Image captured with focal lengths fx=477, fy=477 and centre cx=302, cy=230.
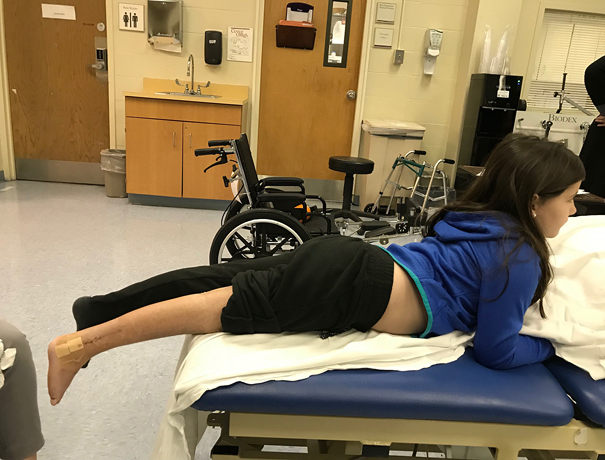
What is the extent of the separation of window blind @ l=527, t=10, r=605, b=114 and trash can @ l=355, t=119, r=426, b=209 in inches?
51.5

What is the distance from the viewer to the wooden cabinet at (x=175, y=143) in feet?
12.8

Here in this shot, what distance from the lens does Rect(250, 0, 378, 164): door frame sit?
168 inches

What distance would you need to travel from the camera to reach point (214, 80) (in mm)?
4391

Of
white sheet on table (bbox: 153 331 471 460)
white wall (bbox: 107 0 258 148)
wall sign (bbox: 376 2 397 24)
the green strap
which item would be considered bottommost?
white sheet on table (bbox: 153 331 471 460)

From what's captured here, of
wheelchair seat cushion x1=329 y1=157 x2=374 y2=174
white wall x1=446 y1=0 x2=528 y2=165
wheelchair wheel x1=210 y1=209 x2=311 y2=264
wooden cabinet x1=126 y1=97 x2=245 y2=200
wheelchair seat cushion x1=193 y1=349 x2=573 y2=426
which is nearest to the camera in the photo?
wheelchair seat cushion x1=193 y1=349 x2=573 y2=426

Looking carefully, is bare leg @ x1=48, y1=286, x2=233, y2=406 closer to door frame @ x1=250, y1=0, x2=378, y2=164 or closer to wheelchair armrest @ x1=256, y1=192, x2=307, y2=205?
wheelchair armrest @ x1=256, y1=192, x2=307, y2=205

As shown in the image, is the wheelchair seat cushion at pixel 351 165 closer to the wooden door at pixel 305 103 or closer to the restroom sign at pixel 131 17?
the wooden door at pixel 305 103

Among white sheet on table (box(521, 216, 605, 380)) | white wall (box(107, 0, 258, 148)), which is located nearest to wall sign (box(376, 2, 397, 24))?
white wall (box(107, 0, 258, 148))

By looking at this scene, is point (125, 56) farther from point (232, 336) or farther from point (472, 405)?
point (472, 405)

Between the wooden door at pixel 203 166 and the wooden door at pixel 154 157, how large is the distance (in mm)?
51

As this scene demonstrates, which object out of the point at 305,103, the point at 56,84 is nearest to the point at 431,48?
the point at 305,103

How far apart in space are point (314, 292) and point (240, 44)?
146 inches

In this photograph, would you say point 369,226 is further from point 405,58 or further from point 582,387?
point 405,58

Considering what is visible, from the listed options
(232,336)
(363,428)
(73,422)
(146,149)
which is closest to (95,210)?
(146,149)
